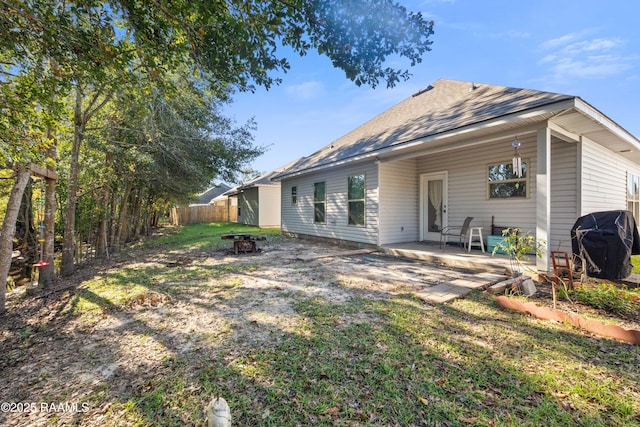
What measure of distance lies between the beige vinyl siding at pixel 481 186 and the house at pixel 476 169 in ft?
0.08

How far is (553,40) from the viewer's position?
709 cm

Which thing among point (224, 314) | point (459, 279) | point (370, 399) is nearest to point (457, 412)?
point (370, 399)

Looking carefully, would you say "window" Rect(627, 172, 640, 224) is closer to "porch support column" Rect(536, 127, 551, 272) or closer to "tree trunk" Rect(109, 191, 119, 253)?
"porch support column" Rect(536, 127, 551, 272)

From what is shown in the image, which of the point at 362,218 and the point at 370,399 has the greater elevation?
the point at 362,218

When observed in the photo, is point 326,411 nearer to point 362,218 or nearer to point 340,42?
point 340,42

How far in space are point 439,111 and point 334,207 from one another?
4337mm

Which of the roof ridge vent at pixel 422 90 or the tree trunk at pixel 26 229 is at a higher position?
the roof ridge vent at pixel 422 90

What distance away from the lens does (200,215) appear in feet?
84.6

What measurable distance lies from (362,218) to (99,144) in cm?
746

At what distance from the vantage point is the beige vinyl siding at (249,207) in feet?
61.3

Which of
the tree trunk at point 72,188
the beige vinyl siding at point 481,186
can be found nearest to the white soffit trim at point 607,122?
the beige vinyl siding at point 481,186

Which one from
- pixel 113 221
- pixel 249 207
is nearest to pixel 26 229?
pixel 113 221

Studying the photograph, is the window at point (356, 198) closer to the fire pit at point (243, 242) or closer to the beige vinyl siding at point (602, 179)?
the fire pit at point (243, 242)

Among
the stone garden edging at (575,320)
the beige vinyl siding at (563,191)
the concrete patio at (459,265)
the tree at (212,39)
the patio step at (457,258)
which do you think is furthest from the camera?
the beige vinyl siding at (563,191)
